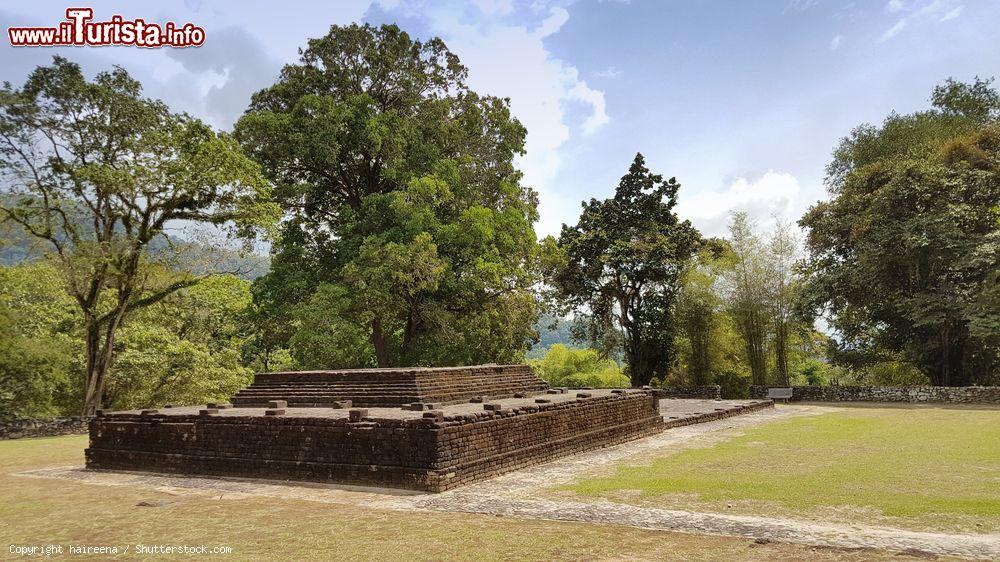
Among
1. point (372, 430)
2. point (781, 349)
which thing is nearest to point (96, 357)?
point (372, 430)

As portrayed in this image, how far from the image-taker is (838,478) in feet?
23.8

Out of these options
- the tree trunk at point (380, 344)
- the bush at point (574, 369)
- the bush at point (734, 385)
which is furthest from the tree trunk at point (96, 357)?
the bush at point (574, 369)

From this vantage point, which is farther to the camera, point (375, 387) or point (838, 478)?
point (375, 387)

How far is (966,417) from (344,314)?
704 inches

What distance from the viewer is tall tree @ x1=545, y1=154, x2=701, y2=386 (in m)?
26.8

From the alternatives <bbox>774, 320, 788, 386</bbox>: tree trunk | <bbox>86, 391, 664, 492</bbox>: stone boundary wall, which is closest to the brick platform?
<bbox>86, 391, 664, 492</bbox>: stone boundary wall

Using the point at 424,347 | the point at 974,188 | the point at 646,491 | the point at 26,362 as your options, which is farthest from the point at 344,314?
the point at 974,188

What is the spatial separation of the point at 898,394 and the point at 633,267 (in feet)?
36.6

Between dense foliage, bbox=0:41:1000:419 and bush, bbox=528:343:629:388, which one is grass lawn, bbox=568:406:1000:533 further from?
bush, bbox=528:343:629:388

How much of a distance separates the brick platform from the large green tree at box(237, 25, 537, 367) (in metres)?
6.42

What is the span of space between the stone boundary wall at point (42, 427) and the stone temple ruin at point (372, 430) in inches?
318

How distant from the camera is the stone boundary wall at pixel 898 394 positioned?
19.7 meters

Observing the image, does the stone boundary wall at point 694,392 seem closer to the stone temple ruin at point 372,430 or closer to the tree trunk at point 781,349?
the tree trunk at point 781,349

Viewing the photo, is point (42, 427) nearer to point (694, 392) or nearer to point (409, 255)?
point (409, 255)
